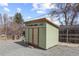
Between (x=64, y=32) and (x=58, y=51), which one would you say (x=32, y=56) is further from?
(x=64, y=32)

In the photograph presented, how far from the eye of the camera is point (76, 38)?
5.04 m

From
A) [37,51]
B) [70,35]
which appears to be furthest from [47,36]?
[70,35]

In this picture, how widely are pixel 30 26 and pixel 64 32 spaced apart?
111 centimetres

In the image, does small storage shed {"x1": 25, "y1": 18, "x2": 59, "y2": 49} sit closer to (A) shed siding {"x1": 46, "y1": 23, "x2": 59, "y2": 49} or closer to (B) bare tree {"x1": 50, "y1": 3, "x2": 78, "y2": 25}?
(A) shed siding {"x1": 46, "y1": 23, "x2": 59, "y2": 49}

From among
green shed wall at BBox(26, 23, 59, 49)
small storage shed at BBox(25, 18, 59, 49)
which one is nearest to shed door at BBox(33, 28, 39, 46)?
small storage shed at BBox(25, 18, 59, 49)

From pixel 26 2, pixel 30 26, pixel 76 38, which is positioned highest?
pixel 26 2

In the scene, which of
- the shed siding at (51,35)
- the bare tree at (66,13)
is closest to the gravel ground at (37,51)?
the shed siding at (51,35)

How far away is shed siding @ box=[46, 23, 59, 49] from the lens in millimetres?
4934

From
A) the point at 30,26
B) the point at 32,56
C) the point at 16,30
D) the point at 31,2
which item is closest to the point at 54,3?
the point at 31,2

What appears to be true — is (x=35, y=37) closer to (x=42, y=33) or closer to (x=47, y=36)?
(x=42, y=33)

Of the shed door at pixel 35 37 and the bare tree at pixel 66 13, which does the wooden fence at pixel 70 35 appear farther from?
the shed door at pixel 35 37

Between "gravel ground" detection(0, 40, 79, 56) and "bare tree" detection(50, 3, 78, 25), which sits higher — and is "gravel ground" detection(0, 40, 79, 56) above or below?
below

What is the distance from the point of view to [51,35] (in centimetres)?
499

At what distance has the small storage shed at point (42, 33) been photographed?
4915mm
